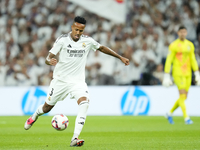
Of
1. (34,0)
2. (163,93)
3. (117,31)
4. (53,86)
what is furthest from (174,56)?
(34,0)

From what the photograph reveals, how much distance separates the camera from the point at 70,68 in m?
6.68

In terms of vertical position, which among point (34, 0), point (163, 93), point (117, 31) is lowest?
point (163, 93)

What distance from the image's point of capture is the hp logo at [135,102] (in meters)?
14.0

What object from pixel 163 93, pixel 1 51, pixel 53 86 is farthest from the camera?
pixel 1 51

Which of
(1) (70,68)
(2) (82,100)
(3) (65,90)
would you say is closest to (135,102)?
(3) (65,90)

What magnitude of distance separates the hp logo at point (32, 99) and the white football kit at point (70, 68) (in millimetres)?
7063

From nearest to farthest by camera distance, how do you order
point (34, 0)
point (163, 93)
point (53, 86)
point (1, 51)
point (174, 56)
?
point (53, 86), point (174, 56), point (163, 93), point (1, 51), point (34, 0)

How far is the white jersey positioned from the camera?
656cm

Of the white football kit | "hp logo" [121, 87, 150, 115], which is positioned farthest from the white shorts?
"hp logo" [121, 87, 150, 115]

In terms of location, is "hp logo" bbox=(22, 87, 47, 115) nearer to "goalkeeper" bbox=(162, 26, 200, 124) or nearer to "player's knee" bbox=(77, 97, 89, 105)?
"goalkeeper" bbox=(162, 26, 200, 124)

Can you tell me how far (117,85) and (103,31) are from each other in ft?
9.34

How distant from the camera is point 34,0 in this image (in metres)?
16.9

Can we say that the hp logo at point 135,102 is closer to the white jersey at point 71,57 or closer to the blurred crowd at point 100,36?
the blurred crowd at point 100,36

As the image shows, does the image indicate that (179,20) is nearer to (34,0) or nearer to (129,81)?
(129,81)
